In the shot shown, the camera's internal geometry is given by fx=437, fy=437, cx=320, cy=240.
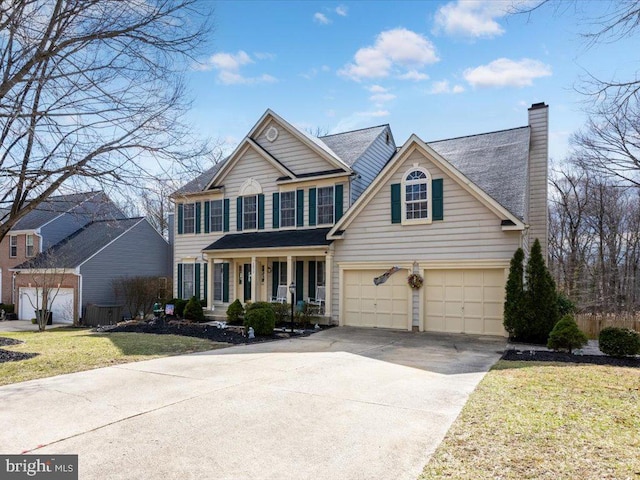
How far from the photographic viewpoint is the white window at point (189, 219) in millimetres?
20128

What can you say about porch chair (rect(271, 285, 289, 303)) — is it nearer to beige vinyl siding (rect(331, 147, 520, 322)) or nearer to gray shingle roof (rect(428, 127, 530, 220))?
beige vinyl siding (rect(331, 147, 520, 322))

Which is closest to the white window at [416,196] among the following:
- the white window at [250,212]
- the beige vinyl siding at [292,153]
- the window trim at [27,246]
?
the beige vinyl siding at [292,153]

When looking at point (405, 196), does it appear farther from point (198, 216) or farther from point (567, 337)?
point (198, 216)

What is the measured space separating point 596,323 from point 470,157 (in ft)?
22.7

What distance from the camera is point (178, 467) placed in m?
3.89

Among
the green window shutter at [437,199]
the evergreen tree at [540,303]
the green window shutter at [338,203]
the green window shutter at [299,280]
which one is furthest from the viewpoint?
the green window shutter at [299,280]

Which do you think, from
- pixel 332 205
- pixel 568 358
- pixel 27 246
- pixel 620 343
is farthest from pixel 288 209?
pixel 27 246

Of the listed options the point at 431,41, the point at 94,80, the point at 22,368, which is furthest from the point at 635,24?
the point at 22,368

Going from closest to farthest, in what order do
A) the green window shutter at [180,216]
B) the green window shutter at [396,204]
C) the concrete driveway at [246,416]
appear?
1. the concrete driveway at [246,416]
2. the green window shutter at [396,204]
3. the green window shutter at [180,216]

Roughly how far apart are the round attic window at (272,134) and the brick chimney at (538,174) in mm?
9908

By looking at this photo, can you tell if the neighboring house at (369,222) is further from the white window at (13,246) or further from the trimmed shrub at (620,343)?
the white window at (13,246)

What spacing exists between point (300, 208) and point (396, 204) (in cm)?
453

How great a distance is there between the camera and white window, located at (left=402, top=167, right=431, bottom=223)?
13.7 metres

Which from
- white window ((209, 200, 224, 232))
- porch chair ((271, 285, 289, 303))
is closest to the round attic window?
white window ((209, 200, 224, 232))
